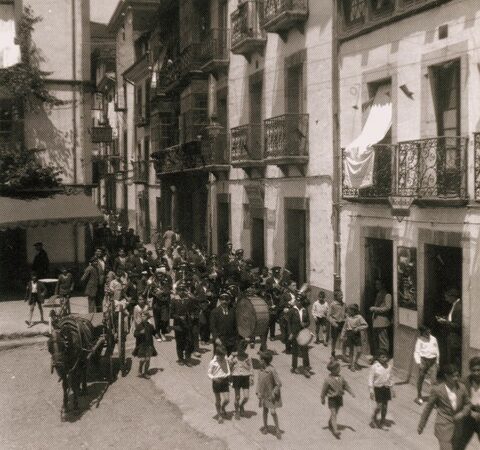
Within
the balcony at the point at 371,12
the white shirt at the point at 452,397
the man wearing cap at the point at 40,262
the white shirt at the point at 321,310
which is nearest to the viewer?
the white shirt at the point at 452,397

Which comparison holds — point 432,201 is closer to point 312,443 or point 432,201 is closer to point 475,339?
point 475,339

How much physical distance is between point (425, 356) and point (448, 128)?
4.46 m

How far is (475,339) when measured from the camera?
12.8m

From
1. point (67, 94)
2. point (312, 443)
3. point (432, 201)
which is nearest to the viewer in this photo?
point (312, 443)

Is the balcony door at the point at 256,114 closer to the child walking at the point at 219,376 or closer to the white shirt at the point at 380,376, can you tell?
the child walking at the point at 219,376

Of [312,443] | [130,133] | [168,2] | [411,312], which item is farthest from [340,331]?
[130,133]

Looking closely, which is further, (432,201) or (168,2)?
(168,2)

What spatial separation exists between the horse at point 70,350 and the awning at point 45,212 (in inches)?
365

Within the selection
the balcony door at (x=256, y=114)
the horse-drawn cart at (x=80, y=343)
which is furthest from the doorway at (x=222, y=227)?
the horse-drawn cart at (x=80, y=343)

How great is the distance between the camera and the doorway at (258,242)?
23.4 m

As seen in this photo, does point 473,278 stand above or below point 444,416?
above

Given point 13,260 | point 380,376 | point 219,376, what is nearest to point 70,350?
point 219,376

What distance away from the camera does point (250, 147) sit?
2238 centimetres

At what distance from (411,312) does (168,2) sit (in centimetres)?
2259
